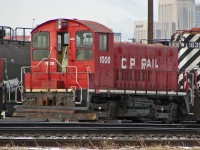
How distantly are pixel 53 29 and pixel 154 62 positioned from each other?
4.57 m

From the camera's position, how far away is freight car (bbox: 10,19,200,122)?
22.4m

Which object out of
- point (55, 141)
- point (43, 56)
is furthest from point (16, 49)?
point (55, 141)

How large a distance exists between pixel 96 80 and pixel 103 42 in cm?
141

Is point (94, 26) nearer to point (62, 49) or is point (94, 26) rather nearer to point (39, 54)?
point (62, 49)

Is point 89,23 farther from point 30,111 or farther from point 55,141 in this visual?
point 55,141

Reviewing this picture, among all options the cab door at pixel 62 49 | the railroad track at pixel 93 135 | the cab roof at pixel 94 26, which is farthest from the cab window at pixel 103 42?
the railroad track at pixel 93 135

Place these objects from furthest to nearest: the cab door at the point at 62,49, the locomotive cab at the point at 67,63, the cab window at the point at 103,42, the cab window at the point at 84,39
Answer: the cab door at the point at 62,49
the cab window at the point at 103,42
the cab window at the point at 84,39
the locomotive cab at the point at 67,63

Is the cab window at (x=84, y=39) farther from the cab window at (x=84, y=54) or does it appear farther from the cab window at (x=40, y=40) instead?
the cab window at (x=40, y=40)

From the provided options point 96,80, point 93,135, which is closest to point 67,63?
point 96,80

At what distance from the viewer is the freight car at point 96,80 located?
73.6 feet

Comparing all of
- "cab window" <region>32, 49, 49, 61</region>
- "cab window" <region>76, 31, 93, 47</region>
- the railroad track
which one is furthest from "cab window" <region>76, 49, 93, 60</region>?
the railroad track

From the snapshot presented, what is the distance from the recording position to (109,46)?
2336 cm

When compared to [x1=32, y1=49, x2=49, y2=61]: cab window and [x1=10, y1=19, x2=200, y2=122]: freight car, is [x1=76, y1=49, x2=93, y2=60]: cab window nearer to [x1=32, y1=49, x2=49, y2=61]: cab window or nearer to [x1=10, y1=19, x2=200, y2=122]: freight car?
[x1=10, y1=19, x2=200, y2=122]: freight car

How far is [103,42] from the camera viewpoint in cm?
2311
